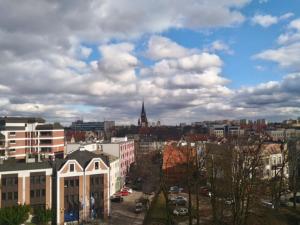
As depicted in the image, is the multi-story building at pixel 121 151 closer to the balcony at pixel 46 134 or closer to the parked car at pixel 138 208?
the balcony at pixel 46 134

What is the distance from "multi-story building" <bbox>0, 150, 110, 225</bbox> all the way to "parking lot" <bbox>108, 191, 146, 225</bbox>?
2178 millimetres

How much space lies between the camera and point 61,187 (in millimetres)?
47188

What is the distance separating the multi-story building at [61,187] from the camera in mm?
45594

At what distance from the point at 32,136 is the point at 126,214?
41276 millimetres

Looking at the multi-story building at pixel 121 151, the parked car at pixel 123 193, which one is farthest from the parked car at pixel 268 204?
the multi-story building at pixel 121 151

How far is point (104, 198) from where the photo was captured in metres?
49.8

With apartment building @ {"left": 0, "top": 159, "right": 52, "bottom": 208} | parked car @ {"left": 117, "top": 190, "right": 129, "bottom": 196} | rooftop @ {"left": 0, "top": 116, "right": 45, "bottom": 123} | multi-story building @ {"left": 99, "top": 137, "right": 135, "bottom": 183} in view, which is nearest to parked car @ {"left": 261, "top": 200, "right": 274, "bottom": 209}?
parked car @ {"left": 117, "top": 190, "right": 129, "bottom": 196}

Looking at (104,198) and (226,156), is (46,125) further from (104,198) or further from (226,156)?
(226,156)

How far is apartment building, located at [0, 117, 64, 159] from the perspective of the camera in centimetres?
7994

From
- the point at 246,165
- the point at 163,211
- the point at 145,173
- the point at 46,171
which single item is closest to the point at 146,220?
the point at 163,211

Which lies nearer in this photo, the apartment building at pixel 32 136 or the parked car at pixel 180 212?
the parked car at pixel 180 212

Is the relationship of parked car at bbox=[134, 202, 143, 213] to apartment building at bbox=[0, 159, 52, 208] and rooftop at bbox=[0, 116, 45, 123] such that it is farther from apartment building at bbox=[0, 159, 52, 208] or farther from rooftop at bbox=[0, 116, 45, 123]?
rooftop at bbox=[0, 116, 45, 123]

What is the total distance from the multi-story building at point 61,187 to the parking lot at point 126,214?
7.15ft

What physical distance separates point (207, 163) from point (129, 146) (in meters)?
41.8
